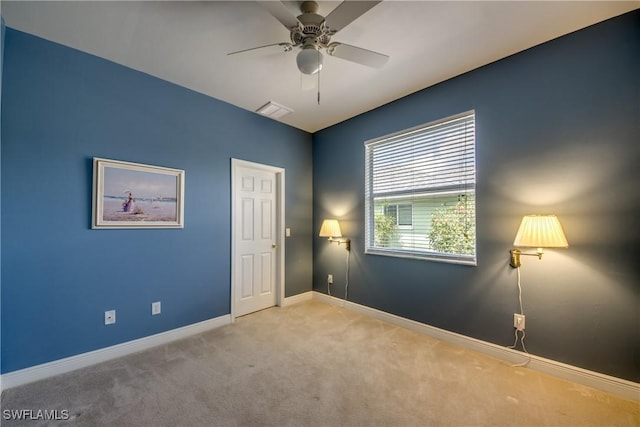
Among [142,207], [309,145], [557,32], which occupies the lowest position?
[142,207]

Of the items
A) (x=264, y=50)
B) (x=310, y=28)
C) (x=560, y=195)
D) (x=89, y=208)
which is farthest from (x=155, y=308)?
(x=560, y=195)

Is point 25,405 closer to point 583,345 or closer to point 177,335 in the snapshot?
point 177,335

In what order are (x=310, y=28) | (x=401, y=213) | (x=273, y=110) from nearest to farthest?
(x=310, y=28)
(x=401, y=213)
(x=273, y=110)

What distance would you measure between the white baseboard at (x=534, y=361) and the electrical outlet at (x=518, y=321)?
0.21 m

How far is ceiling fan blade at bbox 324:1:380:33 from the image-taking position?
1418mm

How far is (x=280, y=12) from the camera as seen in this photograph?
151 cm

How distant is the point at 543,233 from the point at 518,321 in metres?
0.85

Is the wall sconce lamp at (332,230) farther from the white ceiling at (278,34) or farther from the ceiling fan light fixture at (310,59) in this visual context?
the ceiling fan light fixture at (310,59)

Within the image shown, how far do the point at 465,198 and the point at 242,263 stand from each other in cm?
276

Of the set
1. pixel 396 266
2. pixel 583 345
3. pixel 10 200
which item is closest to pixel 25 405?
pixel 10 200

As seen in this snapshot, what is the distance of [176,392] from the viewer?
1869 mm

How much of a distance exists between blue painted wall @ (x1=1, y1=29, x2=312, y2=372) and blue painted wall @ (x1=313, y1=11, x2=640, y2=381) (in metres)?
2.49

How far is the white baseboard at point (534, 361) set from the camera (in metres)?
1.82

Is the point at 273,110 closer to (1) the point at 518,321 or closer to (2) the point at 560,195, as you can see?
(2) the point at 560,195
